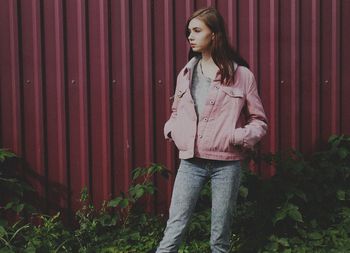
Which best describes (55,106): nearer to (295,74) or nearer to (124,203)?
(124,203)

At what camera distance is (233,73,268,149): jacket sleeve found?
3771 mm

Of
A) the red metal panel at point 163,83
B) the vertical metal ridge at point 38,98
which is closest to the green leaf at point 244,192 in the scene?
the red metal panel at point 163,83

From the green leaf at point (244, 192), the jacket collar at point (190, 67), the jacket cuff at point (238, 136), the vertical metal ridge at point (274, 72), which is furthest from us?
the vertical metal ridge at point (274, 72)

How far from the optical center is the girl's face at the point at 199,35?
383 centimetres

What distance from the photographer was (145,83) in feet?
17.4

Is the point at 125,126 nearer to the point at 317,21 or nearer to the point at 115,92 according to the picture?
the point at 115,92

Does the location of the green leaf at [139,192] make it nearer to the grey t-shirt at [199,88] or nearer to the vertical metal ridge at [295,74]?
the grey t-shirt at [199,88]

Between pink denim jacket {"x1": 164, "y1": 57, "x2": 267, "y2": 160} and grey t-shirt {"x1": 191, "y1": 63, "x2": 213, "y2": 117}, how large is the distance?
5cm

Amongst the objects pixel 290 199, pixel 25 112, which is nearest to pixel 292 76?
pixel 290 199

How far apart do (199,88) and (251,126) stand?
0.42 m

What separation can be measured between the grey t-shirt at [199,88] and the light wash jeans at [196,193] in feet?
1.15

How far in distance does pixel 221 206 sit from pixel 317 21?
2.47 metres

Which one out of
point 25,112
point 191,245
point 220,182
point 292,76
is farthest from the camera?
point 292,76

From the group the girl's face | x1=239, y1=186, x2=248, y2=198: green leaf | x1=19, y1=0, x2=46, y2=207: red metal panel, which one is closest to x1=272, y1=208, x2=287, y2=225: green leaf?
x1=239, y1=186, x2=248, y2=198: green leaf
